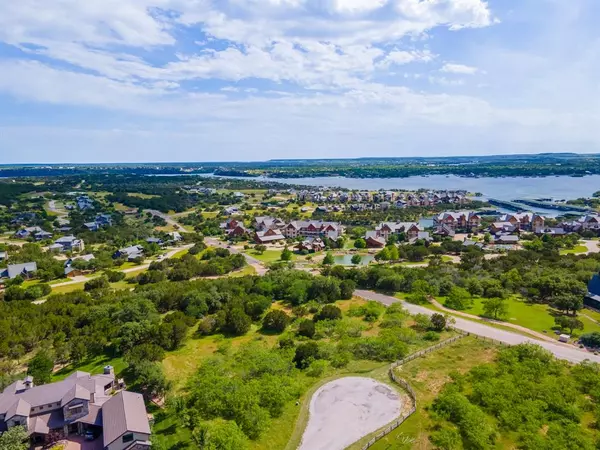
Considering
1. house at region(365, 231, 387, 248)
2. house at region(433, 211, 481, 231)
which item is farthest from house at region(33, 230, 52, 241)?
house at region(433, 211, 481, 231)

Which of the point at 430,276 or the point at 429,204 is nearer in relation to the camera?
the point at 430,276

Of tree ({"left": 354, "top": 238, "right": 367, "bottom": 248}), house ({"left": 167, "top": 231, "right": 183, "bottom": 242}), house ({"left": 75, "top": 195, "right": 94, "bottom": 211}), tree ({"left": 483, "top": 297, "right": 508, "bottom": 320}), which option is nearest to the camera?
tree ({"left": 483, "top": 297, "right": 508, "bottom": 320})

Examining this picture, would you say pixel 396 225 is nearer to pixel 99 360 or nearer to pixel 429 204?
pixel 429 204

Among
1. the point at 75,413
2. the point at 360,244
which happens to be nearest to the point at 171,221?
the point at 360,244

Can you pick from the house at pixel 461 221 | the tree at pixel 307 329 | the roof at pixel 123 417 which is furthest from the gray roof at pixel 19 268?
the house at pixel 461 221

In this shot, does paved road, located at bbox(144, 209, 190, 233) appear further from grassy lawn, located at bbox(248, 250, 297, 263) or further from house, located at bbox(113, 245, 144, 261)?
grassy lawn, located at bbox(248, 250, 297, 263)

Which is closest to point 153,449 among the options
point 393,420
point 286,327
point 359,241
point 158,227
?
point 393,420

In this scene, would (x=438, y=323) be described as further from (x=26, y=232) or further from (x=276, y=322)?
(x=26, y=232)
